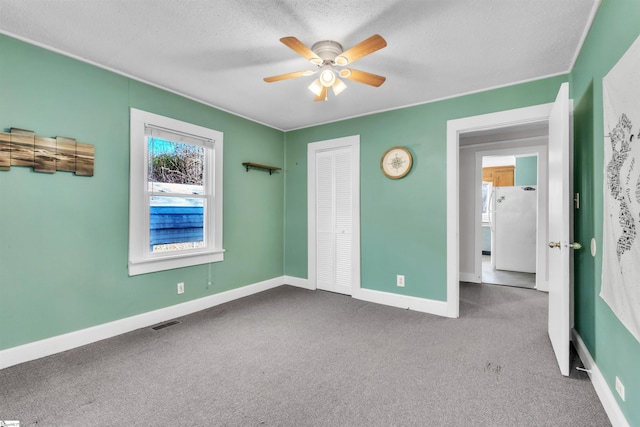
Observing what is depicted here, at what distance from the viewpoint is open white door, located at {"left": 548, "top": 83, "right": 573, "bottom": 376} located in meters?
2.02

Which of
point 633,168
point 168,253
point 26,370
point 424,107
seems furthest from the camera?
point 424,107

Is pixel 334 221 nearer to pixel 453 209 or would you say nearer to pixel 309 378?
pixel 453 209

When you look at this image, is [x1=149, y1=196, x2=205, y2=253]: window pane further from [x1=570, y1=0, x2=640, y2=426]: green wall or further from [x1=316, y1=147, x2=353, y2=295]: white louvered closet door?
[x1=570, y1=0, x2=640, y2=426]: green wall

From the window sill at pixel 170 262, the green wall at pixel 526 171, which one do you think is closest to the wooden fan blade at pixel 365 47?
the window sill at pixel 170 262

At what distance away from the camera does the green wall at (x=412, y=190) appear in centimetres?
315

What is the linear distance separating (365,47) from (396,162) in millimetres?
1909

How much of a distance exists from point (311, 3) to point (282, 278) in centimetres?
366

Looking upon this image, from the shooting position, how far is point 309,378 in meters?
2.05

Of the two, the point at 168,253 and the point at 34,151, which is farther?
the point at 168,253

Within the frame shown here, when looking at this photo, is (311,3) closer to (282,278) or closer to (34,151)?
(34,151)

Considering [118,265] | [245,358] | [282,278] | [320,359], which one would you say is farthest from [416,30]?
[282,278]

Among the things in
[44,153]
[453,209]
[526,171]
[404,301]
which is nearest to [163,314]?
[44,153]

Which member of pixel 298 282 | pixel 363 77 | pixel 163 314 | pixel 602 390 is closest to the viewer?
pixel 602 390

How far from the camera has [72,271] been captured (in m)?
2.44
